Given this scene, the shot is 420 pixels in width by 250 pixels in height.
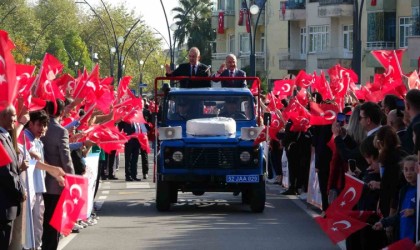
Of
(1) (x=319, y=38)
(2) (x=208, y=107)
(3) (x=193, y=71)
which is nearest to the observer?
(2) (x=208, y=107)

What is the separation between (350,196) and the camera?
496 inches

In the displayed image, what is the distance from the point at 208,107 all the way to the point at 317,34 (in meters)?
55.0

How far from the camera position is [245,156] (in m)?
20.8

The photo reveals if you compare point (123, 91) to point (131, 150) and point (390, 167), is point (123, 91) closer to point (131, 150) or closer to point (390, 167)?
point (131, 150)

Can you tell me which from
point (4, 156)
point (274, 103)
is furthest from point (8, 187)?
point (274, 103)

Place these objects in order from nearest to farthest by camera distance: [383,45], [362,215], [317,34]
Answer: [362,215] < [383,45] < [317,34]

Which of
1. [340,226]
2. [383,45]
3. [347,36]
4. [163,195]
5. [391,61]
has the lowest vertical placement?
[163,195]

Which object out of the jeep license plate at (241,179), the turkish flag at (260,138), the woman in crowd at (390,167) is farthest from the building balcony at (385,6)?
the woman in crowd at (390,167)

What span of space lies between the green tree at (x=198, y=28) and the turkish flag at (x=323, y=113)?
9013 centimetres

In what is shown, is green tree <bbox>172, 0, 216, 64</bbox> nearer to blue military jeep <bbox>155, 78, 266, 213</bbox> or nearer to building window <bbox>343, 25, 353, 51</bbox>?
building window <bbox>343, 25, 353, 51</bbox>

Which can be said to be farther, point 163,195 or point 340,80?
point 340,80

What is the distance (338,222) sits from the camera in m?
12.4

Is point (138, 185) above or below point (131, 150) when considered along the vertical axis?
below

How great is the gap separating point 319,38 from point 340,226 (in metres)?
63.9
